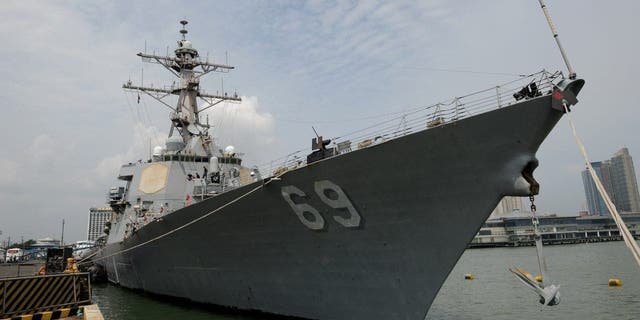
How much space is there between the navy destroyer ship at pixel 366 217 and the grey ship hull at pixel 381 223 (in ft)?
0.06

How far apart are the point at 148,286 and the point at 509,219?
6126cm

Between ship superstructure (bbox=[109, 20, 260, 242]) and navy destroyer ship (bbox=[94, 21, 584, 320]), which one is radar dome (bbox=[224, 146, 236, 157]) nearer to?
ship superstructure (bbox=[109, 20, 260, 242])

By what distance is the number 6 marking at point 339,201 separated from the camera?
24.5ft

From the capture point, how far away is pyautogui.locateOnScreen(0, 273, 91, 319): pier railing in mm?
8078

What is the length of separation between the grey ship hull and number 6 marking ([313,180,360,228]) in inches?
4.1

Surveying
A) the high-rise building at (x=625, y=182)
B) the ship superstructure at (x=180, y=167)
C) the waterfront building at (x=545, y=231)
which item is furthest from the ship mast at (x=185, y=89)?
the high-rise building at (x=625, y=182)

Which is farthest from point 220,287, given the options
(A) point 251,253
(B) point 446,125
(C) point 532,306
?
(C) point 532,306

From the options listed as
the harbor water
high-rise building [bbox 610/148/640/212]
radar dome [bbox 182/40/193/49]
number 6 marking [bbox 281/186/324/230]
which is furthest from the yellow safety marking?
high-rise building [bbox 610/148/640/212]

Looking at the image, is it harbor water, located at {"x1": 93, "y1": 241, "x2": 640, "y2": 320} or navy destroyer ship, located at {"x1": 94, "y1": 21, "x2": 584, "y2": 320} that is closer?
navy destroyer ship, located at {"x1": 94, "y1": 21, "x2": 584, "y2": 320}

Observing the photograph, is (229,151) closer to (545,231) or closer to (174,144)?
(174,144)

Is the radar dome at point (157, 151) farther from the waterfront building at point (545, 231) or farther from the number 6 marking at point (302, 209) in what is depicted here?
the waterfront building at point (545, 231)

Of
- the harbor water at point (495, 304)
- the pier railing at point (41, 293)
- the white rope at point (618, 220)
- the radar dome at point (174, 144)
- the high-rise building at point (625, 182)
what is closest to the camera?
the white rope at point (618, 220)

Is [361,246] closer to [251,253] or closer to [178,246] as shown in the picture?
[251,253]

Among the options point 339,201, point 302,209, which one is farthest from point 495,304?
point 302,209
